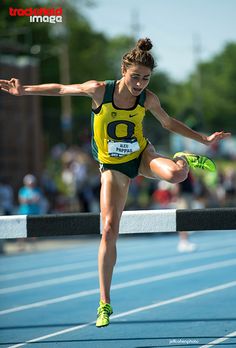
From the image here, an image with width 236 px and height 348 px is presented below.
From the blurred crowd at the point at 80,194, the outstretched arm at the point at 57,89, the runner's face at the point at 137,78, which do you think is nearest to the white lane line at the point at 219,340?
the runner's face at the point at 137,78

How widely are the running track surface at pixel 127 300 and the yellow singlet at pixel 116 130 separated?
1.53 metres

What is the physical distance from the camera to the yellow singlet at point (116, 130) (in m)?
6.19

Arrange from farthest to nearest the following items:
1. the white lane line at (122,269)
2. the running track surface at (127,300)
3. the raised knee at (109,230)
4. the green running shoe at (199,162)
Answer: the white lane line at (122,269) → the running track surface at (127,300) → the green running shoe at (199,162) → the raised knee at (109,230)

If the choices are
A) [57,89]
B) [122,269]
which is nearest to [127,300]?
[57,89]

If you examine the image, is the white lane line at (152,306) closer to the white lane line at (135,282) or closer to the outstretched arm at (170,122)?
the white lane line at (135,282)

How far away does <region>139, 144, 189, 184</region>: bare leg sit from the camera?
6.07 metres

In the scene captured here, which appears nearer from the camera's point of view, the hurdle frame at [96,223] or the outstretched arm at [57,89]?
the outstretched arm at [57,89]

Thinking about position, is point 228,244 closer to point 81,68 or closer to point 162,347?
point 162,347

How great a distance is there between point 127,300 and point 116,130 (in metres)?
3.54

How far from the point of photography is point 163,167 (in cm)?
614

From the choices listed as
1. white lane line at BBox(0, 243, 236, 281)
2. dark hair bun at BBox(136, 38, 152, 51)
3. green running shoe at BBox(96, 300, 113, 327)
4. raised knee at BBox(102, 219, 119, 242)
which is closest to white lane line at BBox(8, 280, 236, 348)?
green running shoe at BBox(96, 300, 113, 327)

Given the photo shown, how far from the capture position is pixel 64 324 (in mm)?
7562

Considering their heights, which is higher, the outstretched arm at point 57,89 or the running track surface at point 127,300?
the outstretched arm at point 57,89

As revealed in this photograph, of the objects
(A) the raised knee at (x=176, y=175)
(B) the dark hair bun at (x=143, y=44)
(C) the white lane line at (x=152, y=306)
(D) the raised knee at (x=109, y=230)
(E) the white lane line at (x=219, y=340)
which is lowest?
(E) the white lane line at (x=219, y=340)
